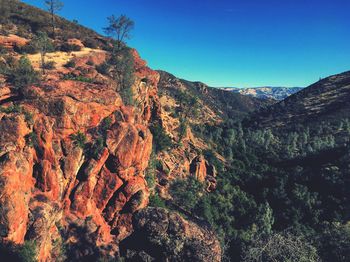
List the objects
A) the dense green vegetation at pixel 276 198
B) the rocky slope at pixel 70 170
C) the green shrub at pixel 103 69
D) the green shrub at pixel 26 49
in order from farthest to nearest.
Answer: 1. the green shrub at pixel 103 69
2. the green shrub at pixel 26 49
3. the dense green vegetation at pixel 276 198
4. the rocky slope at pixel 70 170

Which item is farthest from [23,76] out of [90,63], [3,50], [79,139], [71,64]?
[90,63]

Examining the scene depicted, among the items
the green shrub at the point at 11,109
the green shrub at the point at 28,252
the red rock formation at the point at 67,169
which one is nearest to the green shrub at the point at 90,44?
the red rock formation at the point at 67,169

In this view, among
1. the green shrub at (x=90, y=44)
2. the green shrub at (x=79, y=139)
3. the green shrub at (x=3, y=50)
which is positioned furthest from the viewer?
the green shrub at (x=90, y=44)

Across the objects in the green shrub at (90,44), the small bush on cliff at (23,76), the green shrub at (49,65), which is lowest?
the small bush on cliff at (23,76)

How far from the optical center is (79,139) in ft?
147

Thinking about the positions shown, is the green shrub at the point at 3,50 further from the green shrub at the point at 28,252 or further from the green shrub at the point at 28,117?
the green shrub at the point at 28,252

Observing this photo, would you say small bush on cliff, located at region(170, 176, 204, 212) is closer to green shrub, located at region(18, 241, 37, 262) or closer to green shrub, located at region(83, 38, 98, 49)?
green shrub, located at region(18, 241, 37, 262)

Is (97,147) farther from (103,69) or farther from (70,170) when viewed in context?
(103,69)

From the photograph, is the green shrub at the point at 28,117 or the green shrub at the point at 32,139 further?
the green shrub at the point at 28,117

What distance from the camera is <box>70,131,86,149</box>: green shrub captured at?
4441cm

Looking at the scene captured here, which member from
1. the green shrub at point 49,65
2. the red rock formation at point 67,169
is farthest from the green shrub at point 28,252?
the green shrub at point 49,65

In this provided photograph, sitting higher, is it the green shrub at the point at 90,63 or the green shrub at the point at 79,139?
the green shrub at the point at 90,63

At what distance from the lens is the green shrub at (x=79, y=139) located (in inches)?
1748

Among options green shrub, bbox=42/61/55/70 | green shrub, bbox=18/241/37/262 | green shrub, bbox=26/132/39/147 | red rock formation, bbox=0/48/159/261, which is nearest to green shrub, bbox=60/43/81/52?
green shrub, bbox=42/61/55/70
